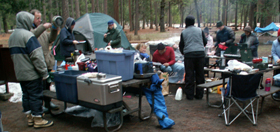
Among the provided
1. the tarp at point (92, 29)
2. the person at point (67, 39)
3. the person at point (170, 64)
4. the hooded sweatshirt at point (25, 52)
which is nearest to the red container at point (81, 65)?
the hooded sweatshirt at point (25, 52)

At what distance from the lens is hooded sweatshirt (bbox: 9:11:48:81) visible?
3582 millimetres

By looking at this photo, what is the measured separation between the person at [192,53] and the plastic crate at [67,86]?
8.74 ft

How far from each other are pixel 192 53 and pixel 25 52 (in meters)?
3.38

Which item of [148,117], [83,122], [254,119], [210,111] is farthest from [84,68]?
[254,119]

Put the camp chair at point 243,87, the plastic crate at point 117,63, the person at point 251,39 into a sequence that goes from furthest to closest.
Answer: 1. the person at point 251,39
2. the camp chair at point 243,87
3. the plastic crate at point 117,63

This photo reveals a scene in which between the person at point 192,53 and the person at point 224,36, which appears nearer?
the person at point 192,53

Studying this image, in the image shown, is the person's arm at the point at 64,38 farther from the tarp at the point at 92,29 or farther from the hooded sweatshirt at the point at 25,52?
the tarp at the point at 92,29

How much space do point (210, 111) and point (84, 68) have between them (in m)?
2.62

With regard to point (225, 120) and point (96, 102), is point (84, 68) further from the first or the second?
point (225, 120)

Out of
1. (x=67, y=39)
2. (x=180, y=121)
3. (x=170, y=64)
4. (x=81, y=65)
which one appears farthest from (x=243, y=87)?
(x=67, y=39)

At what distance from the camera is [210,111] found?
182 inches

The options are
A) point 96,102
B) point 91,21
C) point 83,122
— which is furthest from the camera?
point 91,21

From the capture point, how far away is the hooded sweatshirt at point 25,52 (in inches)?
141

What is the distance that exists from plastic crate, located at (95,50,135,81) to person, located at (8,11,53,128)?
3.15 feet
